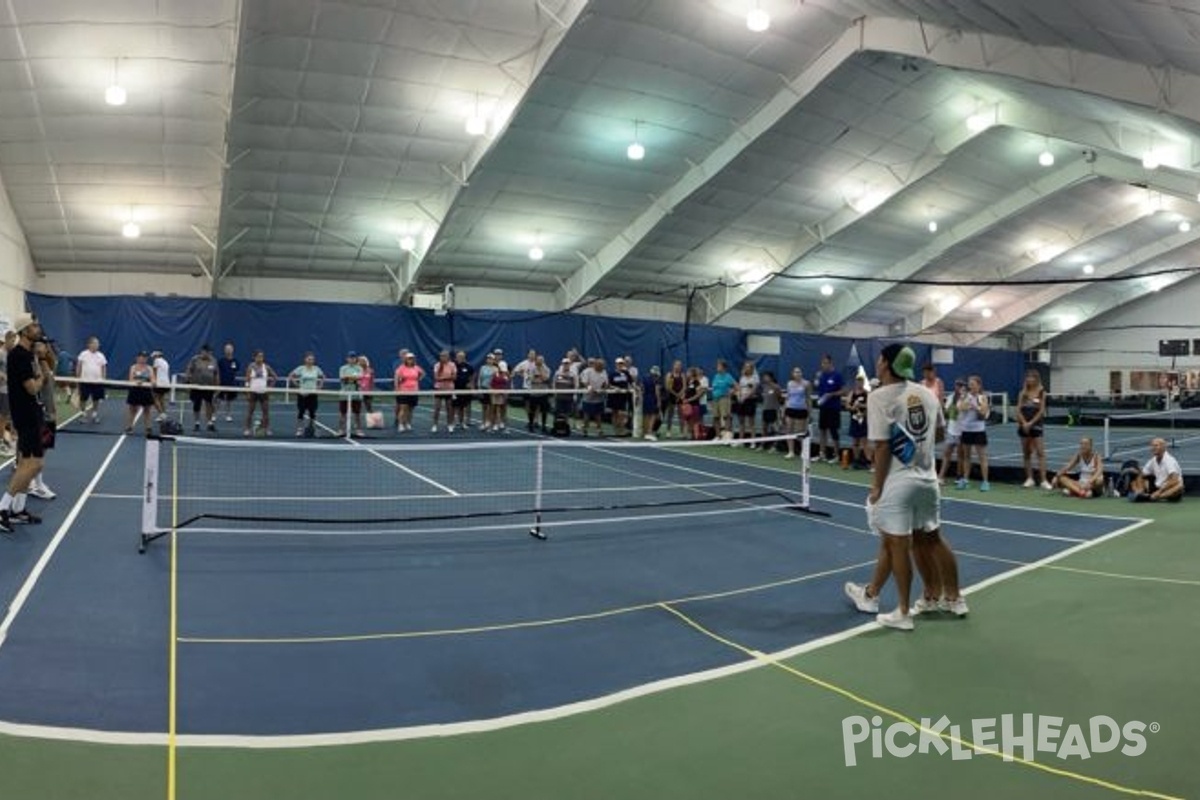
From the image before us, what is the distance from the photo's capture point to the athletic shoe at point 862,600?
17.2ft

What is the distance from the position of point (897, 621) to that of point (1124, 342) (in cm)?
4178

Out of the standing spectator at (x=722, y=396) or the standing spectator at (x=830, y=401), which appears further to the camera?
the standing spectator at (x=722, y=396)

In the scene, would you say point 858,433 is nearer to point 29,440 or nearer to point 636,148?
point 636,148

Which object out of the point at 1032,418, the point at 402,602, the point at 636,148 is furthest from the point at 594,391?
the point at 402,602

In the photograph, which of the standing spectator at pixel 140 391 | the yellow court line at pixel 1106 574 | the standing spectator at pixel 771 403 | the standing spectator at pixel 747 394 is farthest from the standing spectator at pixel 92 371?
the yellow court line at pixel 1106 574

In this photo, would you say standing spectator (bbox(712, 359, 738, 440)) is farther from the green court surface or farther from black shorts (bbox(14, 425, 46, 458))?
black shorts (bbox(14, 425, 46, 458))

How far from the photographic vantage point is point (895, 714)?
3.61 meters

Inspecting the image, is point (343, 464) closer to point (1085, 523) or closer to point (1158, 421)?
point (1085, 523)

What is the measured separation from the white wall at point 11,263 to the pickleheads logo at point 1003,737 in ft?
76.3

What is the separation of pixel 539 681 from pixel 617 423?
540 inches

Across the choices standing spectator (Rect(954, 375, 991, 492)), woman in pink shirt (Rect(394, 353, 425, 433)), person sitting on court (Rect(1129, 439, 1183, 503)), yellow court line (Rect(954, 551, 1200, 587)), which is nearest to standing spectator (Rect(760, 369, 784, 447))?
standing spectator (Rect(954, 375, 991, 492))

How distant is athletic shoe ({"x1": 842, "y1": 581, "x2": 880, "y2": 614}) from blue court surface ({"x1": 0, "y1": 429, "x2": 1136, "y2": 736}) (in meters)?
0.15

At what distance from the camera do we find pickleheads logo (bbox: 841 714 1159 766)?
10.5ft

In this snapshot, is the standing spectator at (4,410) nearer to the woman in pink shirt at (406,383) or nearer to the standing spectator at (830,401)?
the woman in pink shirt at (406,383)
